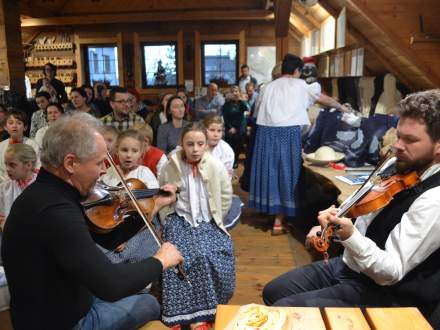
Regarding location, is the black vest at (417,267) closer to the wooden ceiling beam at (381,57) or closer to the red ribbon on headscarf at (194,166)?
the red ribbon on headscarf at (194,166)

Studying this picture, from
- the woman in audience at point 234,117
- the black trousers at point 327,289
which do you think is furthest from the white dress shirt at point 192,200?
the woman in audience at point 234,117

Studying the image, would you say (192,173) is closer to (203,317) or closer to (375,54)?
(203,317)

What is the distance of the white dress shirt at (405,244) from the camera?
3.83 feet

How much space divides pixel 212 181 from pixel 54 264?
4.28 feet

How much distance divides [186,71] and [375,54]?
5.32m

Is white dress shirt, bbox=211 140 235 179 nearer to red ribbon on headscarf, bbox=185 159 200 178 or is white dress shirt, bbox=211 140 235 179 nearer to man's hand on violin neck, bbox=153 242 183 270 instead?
red ribbon on headscarf, bbox=185 159 200 178

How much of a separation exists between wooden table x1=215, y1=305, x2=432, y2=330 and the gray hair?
602 millimetres

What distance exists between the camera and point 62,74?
8.52 metres

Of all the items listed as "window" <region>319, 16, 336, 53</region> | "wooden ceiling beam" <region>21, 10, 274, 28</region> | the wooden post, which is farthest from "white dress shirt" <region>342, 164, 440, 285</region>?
"wooden ceiling beam" <region>21, 10, 274, 28</region>

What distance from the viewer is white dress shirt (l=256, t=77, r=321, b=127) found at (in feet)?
10.6

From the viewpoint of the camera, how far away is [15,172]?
7.23 ft

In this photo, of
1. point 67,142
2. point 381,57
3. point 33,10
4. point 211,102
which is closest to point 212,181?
point 67,142

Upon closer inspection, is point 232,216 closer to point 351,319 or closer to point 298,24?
point 351,319

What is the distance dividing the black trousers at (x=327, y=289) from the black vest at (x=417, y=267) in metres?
0.07
